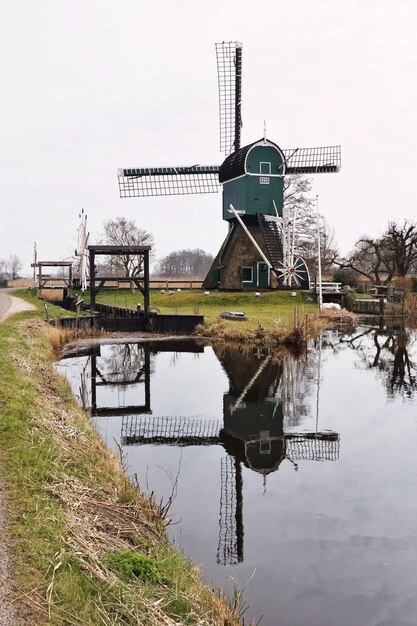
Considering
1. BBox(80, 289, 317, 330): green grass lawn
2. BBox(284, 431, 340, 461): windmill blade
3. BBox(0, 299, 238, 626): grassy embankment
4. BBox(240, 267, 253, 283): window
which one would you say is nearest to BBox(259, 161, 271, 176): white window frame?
BBox(240, 267, 253, 283): window

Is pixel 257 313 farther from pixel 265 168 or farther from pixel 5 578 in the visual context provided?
pixel 5 578

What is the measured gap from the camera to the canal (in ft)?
18.2

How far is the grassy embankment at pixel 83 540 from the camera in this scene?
391cm

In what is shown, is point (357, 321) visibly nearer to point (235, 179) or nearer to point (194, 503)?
point (235, 179)

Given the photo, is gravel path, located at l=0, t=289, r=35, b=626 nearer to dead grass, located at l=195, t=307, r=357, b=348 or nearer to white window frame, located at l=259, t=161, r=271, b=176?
dead grass, located at l=195, t=307, r=357, b=348

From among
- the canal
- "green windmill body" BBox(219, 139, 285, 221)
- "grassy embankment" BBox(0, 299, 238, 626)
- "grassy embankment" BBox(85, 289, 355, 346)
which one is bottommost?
the canal

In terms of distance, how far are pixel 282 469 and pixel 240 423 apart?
2669mm

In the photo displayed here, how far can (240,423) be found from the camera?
11.5m

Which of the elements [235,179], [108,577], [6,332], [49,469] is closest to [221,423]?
[49,469]

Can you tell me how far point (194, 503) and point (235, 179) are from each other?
1216 inches

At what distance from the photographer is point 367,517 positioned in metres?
7.05

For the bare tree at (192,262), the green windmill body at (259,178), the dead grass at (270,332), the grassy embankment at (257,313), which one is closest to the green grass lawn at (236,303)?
the grassy embankment at (257,313)

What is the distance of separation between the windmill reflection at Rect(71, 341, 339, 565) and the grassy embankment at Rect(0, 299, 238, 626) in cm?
124

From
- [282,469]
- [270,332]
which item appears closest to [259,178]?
[270,332]
